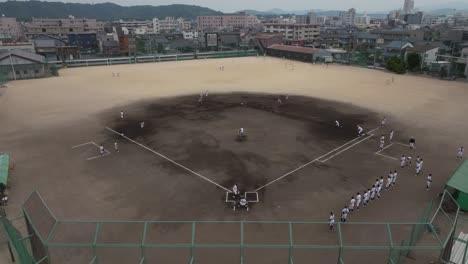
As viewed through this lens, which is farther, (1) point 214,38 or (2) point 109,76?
(1) point 214,38

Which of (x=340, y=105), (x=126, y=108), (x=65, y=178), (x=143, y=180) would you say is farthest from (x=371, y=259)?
(x=126, y=108)

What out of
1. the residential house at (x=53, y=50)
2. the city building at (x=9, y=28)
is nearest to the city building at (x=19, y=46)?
the residential house at (x=53, y=50)

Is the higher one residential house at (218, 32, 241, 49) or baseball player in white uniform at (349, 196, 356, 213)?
residential house at (218, 32, 241, 49)

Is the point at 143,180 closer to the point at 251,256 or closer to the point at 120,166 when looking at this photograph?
the point at 120,166

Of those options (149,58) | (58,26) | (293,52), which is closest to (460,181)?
(293,52)

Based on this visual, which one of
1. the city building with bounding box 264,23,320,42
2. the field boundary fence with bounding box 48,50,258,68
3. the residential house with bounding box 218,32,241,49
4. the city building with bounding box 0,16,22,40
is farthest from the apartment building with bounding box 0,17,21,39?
the city building with bounding box 264,23,320,42

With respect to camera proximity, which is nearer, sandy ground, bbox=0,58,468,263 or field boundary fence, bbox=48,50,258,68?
sandy ground, bbox=0,58,468,263

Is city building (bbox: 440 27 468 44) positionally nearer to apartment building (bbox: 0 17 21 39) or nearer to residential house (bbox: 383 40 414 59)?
residential house (bbox: 383 40 414 59)
